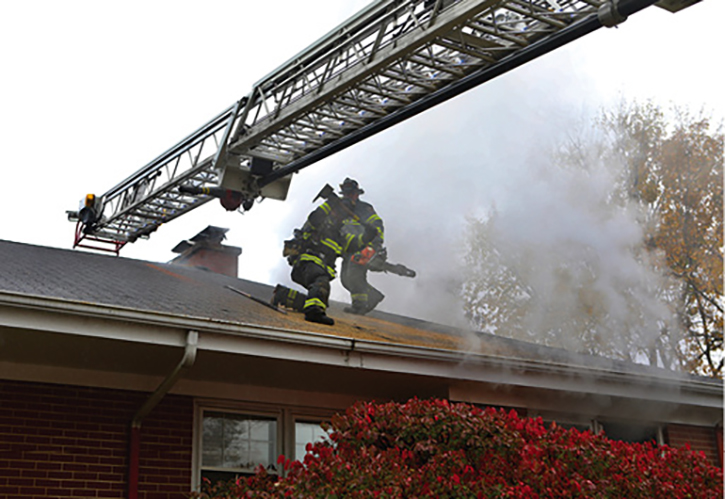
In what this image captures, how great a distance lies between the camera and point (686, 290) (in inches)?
607

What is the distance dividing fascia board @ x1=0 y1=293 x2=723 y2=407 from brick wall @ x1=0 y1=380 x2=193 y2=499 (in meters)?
1.04

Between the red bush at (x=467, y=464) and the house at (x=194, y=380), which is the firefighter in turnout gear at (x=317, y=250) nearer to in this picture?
the house at (x=194, y=380)

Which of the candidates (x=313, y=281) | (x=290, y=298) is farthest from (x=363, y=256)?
(x=290, y=298)

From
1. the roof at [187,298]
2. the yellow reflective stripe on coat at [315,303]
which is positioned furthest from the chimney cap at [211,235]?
the yellow reflective stripe on coat at [315,303]

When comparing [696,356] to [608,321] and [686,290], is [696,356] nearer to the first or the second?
[686,290]

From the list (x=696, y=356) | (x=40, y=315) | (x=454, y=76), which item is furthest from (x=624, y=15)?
(x=696, y=356)

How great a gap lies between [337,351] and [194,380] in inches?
51.0

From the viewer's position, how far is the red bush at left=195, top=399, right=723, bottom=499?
516 cm

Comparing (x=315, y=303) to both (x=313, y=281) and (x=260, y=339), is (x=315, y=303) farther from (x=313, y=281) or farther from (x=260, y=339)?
(x=260, y=339)

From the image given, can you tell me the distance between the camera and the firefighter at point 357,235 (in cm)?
987

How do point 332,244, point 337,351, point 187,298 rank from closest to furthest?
1. point 337,351
2. point 187,298
3. point 332,244

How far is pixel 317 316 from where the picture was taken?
8.64 metres

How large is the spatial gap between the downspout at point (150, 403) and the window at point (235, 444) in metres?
0.65

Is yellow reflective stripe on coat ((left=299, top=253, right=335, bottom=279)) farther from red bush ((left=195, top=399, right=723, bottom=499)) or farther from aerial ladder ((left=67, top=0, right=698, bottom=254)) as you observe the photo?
red bush ((left=195, top=399, right=723, bottom=499))
